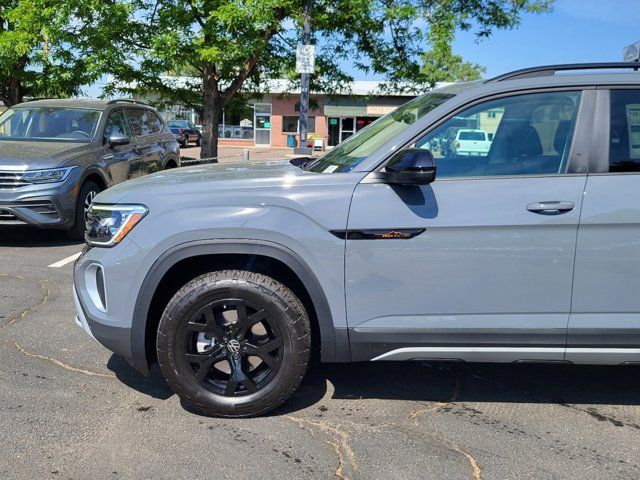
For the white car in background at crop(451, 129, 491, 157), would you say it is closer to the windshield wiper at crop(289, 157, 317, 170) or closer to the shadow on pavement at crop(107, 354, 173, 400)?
the windshield wiper at crop(289, 157, 317, 170)

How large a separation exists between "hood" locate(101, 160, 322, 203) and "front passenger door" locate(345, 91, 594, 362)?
49 centimetres

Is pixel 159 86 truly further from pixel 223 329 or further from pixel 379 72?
pixel 223 329

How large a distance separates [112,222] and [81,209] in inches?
186

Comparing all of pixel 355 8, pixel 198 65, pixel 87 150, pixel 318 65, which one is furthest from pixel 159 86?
pixel 87 150

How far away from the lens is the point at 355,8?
38.6 ft

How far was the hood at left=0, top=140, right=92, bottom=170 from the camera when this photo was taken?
717 centimetres

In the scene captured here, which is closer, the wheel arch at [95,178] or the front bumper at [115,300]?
the front bumper at [115,300]

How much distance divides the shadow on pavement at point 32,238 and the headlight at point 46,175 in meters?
0.93

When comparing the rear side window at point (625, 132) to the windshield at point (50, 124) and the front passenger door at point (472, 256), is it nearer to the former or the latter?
the front passenger door at point (472, 256)

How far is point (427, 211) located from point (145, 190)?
60.5 inches

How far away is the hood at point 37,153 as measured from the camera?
7168 millimetres

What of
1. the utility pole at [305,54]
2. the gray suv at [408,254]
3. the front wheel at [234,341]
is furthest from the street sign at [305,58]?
the front wheel at [234,341]

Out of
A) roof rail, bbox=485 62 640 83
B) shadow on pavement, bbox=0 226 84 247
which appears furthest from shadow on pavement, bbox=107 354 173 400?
shadow on pavement, bbox=0 226 84 247

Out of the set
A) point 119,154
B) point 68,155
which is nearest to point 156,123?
point 119,154
